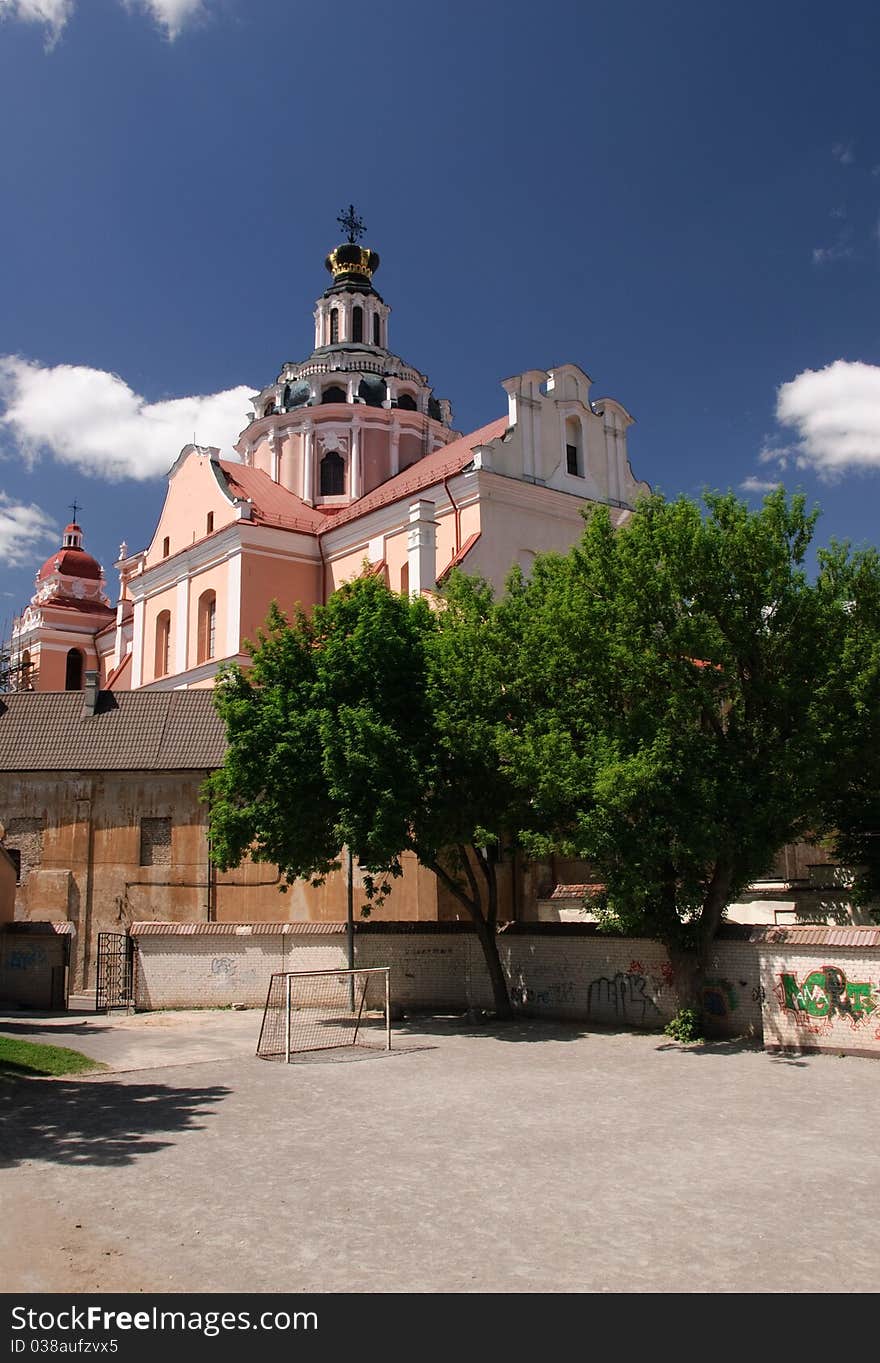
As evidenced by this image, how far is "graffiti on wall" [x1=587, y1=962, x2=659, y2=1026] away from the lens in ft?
61.9

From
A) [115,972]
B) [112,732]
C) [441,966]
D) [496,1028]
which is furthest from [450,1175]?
[112,732]

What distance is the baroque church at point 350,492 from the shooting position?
37.3m

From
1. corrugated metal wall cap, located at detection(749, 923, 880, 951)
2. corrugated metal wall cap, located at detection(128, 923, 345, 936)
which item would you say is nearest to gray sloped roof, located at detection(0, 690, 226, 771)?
corrugated metal wall cap, located at detection(128, 923, 345, 936)

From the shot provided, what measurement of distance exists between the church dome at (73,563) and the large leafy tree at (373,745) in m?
48.5

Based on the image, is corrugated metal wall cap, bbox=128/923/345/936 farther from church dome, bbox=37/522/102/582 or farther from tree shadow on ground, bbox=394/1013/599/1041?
church dome, bbox=37/522/102/582

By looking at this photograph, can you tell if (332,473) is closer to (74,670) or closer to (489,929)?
(74,670)

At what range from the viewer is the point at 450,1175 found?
29.6 feet

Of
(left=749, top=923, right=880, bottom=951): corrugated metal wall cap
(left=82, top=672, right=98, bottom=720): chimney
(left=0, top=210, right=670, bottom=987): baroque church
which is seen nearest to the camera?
(left=749, top=923, right=880, bottom=951): corrugated metal wall cap

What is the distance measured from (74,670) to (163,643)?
1880 centimetres

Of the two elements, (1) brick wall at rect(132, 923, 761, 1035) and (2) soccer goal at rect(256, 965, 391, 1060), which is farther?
(1) brick wall at rect(132, 923, 761, 1035)

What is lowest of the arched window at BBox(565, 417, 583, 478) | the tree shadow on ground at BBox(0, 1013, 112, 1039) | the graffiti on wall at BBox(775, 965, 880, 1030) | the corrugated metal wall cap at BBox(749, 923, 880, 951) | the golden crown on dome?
the tree shadow on ground at BBox(0, 1013, 112, 1039)

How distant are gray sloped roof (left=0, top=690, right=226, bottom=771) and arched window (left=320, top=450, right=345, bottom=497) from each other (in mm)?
20801

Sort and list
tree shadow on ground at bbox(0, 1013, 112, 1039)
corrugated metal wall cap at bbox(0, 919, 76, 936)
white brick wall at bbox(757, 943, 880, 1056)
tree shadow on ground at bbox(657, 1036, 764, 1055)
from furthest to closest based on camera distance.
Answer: corrugated metal wall cap at bbox(0, 919, 76, 936) → tree shadow on ground at bbox(0, 1013, 112, 1039) → tree shadow on ground at bbox(657, 1036, 764, 1055) → white brick wall at bbox(757, 943, 880, 1056)

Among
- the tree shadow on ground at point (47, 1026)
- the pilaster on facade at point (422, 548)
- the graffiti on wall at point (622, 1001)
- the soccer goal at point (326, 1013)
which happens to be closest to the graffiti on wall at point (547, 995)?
the graffiti on wall at point (622, 1001)
